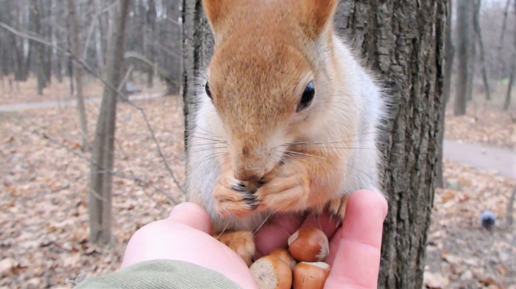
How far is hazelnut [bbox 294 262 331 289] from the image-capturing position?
1.22 m

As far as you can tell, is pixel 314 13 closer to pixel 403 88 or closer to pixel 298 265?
pixel 403 88

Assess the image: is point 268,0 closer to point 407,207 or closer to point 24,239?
point 407,207

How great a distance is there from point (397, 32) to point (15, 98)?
52.9 feet

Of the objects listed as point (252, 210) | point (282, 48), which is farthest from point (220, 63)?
point (252, 210)

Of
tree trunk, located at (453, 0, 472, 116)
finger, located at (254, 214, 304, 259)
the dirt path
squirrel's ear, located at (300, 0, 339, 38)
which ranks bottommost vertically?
the dirt path

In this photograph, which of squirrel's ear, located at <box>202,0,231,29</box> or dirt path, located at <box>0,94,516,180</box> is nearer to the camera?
squirrel's ear, located at <box>202,0,231,29</box>

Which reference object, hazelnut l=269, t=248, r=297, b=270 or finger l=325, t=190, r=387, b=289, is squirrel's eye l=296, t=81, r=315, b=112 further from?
hazelnut l=269, t=248, r=297, b=270

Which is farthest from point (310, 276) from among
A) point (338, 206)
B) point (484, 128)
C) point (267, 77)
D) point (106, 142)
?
point (484, 128)

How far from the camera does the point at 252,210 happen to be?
3.64 ft

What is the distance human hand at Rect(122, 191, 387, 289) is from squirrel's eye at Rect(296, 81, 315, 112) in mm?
427

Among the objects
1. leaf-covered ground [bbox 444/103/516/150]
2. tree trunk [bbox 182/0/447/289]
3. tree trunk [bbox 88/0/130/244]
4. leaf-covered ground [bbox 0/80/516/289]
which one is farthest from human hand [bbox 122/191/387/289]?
leaf-covered ground [bbox 444/103/516/150]

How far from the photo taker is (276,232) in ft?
4.85

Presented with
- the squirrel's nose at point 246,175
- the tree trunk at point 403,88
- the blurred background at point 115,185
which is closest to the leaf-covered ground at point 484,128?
the blurred background at point 115,185

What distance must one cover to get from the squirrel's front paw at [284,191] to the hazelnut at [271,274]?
230mm
